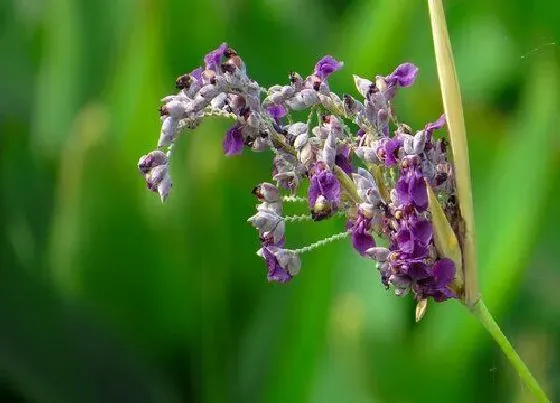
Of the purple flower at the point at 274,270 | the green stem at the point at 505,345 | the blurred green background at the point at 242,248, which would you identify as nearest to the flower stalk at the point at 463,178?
the green stem at the point at 505,345

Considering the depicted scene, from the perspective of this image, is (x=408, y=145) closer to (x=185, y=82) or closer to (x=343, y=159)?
(x=343, y=159)

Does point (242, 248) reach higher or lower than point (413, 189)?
higher

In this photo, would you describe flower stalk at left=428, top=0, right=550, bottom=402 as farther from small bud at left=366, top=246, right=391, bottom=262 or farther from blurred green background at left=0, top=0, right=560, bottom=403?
blurred green background at left=0, top=0, right=560, bottom=403

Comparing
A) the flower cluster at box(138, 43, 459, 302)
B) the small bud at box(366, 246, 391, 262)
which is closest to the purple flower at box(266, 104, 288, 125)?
the flower cluster at box(138, 43, 459, 302)

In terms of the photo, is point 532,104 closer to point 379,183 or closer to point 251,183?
point 251,183

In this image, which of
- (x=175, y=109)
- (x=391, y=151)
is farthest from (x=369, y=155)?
(x=175, y=109)

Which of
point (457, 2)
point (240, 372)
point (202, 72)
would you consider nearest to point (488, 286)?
point (240, 372)

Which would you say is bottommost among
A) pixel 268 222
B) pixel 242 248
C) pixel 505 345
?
pixel 505 345

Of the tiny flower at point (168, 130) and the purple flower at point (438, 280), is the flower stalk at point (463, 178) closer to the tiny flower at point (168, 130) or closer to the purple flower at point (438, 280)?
the purple flower at point (438, 280)
